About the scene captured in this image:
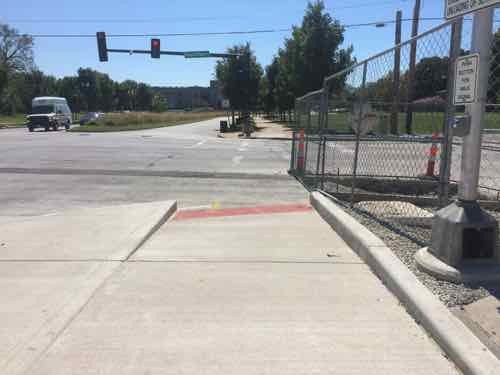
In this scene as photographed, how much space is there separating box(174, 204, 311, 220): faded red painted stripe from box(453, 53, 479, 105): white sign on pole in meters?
3.76

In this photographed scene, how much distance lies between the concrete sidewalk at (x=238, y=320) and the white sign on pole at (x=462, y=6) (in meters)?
2.24

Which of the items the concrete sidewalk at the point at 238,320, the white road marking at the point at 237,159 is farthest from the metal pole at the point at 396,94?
the white road marking at the point at 237,159

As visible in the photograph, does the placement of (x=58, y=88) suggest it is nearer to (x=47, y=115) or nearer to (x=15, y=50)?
(x=15, y=50)

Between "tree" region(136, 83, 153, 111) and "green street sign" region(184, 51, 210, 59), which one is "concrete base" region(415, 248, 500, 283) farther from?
"tree" region(136, 83, 153, 111)

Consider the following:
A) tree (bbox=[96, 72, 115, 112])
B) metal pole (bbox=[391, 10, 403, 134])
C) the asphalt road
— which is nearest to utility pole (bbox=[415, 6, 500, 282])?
metal pole (bbox=[391, 10, 403, 134])

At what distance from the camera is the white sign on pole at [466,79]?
377cm

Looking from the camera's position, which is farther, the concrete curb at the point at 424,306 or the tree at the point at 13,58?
the tree at the point at 13,58

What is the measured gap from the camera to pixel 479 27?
3.75 meters

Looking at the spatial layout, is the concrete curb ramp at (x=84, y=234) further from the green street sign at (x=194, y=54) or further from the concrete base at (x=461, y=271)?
the green street sign at (x=194, y=54)

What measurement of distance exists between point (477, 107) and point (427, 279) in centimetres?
137

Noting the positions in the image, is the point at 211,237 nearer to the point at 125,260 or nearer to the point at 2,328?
the point at 125,260

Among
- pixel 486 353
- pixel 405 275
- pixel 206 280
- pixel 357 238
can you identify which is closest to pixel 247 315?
pixel 206 280

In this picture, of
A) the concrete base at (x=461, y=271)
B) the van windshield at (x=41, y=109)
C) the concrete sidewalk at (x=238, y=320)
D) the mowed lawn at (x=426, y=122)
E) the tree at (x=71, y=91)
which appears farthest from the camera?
the tree at (x=71, y=91)

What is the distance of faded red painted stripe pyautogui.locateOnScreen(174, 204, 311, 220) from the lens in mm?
7156
